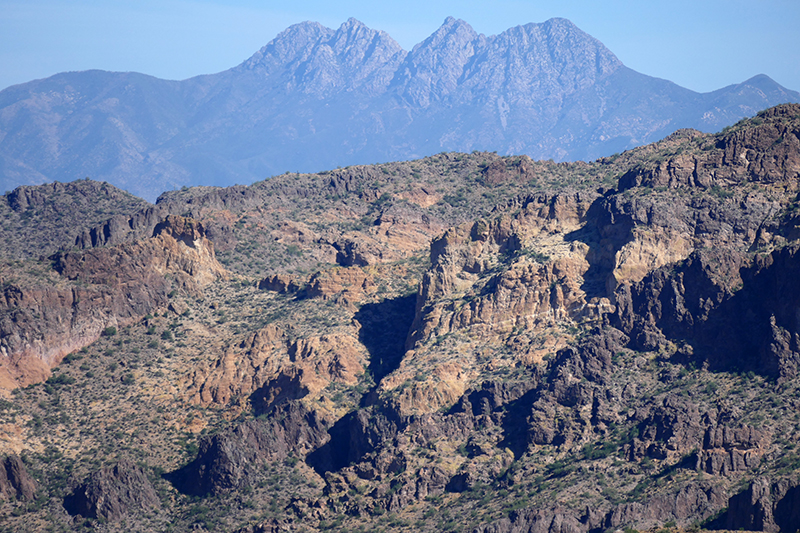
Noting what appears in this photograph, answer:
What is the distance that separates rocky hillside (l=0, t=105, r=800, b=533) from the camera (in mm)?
87375

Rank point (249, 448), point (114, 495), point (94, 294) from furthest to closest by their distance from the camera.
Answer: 1. point (94, 294)
2. point (249, 448)
3. point (114, 495)

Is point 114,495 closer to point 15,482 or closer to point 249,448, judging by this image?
point 15,482

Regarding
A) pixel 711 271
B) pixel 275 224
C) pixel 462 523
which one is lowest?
pixel 462 523

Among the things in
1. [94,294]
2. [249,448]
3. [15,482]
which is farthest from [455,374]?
[94,294]

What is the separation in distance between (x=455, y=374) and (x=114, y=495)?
1001 inches

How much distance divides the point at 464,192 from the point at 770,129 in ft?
166

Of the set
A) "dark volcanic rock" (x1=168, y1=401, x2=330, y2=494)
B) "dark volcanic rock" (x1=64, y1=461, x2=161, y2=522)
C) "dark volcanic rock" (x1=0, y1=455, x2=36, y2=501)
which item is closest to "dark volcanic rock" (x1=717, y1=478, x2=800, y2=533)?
"dark volcanic rock" (x1=168, y1=401, x2=330, y2=494)

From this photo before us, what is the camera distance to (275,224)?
147 metres

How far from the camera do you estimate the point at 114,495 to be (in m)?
93.5

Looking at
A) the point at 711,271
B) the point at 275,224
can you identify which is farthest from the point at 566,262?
the point at 275,224

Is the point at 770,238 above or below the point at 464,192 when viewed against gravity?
below

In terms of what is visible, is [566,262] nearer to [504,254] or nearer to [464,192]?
[504,254]

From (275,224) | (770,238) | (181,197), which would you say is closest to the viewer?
(770,238)

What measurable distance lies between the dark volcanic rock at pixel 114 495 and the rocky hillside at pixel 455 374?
0.48 ft
